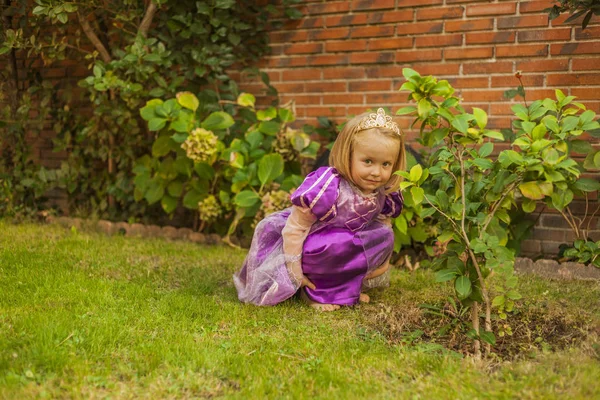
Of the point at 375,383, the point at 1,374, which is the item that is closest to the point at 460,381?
the point at 375,383

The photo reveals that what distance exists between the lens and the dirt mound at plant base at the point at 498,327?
2674 mm

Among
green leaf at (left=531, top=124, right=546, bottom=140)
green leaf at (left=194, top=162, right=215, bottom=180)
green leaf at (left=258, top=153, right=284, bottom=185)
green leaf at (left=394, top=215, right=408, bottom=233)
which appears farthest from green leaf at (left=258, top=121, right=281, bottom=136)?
green leaf at (left=531, top=124, right=546, bottom=140)

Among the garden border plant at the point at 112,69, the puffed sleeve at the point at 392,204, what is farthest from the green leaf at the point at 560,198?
the garden border plant at the point at 112,69

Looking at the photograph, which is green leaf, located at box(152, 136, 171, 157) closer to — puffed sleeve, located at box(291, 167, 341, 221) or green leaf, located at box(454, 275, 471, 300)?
puffed sleeve, located at box(291, 167, 341, 221)

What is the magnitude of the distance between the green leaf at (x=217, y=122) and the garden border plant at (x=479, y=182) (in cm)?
224

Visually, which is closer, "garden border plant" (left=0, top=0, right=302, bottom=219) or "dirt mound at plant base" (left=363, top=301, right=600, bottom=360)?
"dirt mound at plant base" (left=363, top=301, right=600, bottom=360)

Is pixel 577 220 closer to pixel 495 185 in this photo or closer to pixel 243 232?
pixel 495 185

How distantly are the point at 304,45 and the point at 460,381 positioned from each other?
337 centimetres

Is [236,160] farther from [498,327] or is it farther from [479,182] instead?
[498,327]

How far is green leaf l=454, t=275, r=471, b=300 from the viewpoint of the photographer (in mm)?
2531

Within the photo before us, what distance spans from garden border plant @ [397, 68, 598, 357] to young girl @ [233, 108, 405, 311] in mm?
375

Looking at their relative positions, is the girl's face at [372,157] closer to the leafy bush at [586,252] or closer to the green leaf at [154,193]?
the leafy bush at [586,252]

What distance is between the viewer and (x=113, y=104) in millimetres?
5090

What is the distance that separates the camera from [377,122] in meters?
3.00
